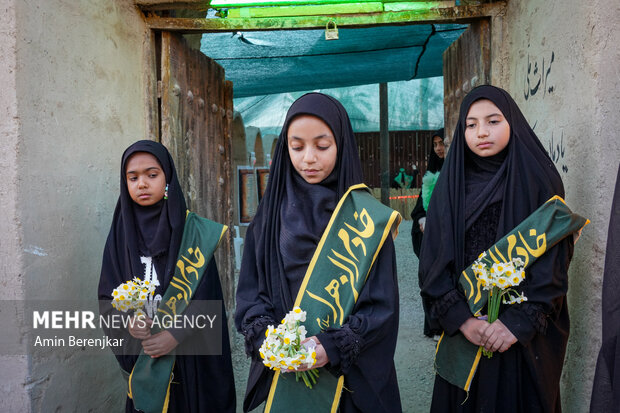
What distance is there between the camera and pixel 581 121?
7.76ft

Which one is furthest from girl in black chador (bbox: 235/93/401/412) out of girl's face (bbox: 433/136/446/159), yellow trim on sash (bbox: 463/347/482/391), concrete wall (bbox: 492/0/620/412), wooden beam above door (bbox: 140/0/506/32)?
girl's face (bbox: 433/136/446/159)

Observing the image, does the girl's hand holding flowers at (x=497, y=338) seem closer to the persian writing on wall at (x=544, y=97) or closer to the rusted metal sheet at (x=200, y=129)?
the persian writing on wall at (x=544, y=97)

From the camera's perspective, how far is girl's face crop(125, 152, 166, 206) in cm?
243

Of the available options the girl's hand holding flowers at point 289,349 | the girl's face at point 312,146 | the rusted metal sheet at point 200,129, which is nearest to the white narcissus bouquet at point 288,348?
the girl's hand holding flowers at point 289,349

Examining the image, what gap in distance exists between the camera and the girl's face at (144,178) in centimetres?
243

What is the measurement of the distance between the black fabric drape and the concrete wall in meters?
0.72

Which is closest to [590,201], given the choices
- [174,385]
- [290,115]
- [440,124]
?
[290,115]

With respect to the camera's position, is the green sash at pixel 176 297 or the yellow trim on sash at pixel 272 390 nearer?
the yellow trim on sash at pixel 272 390

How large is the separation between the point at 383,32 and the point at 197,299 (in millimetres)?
2783

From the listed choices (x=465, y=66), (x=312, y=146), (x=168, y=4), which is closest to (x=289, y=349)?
(x=312, y=146)

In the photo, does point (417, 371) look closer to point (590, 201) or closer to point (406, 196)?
point (590, 201)

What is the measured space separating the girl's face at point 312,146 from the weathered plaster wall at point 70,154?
54.1 inches

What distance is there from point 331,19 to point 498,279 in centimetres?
226

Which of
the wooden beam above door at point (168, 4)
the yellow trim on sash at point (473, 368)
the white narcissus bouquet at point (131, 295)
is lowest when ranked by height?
the yellow trim on sash at point (473, 368)
